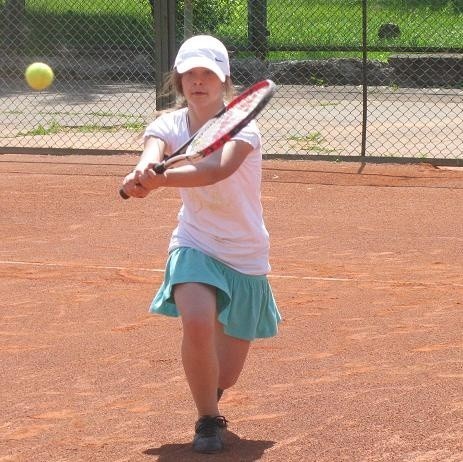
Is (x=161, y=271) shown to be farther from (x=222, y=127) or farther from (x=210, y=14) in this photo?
(x=210, y=14)

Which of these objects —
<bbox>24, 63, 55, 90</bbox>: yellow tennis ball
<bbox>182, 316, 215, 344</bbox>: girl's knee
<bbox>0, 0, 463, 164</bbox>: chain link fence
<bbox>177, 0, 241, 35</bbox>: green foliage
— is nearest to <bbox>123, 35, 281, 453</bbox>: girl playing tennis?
<bbox>182, 316, 215, 344</bbox>: girl's knee

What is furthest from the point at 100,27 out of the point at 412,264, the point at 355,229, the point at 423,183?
the point at 412,264

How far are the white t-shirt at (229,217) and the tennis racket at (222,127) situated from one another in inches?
4.2

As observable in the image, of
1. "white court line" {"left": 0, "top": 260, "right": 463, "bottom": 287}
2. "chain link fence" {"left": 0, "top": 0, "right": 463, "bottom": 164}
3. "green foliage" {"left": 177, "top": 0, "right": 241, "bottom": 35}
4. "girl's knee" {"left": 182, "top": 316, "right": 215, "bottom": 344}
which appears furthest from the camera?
"green foliage" {"left": 177, "top": 0, "right": 241, "bottom": 35}

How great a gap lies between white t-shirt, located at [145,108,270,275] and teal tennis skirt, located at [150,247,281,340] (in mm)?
39

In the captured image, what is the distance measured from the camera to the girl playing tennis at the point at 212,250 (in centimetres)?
399

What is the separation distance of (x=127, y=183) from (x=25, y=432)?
1.14 m

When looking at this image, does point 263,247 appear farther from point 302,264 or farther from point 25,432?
point 302,264

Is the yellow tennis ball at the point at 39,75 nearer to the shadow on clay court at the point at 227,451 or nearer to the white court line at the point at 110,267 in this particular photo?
the white court line at the point at 110,267

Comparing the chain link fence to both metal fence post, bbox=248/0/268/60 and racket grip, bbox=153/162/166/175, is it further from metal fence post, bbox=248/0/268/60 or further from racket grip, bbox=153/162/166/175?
racket grip, bbox=153/162/166/175

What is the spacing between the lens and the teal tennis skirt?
13.3 feet

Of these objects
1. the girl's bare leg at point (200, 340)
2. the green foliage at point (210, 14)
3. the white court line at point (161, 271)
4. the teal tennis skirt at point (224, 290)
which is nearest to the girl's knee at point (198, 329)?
the girl's bare leg at point (200, 340)

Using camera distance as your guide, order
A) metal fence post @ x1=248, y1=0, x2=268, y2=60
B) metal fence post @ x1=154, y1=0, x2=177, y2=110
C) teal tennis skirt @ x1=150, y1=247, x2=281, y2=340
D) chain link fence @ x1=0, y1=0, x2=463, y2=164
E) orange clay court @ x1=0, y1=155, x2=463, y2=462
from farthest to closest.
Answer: metal fence post @ x1=248, y1=0, x2=268, y2=60
chain link fence @ x1=0, y1=0, x2=463, y2=164
metal fence post @ x1=154, y1=0, x2=177, y2=110
orange clay court @ x1=0, y1=155, x2=463, y2=462
teal tennis skirt @ x1=150, y1=247, x2=281, y2=340

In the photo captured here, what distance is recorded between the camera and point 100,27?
60.6 feet
